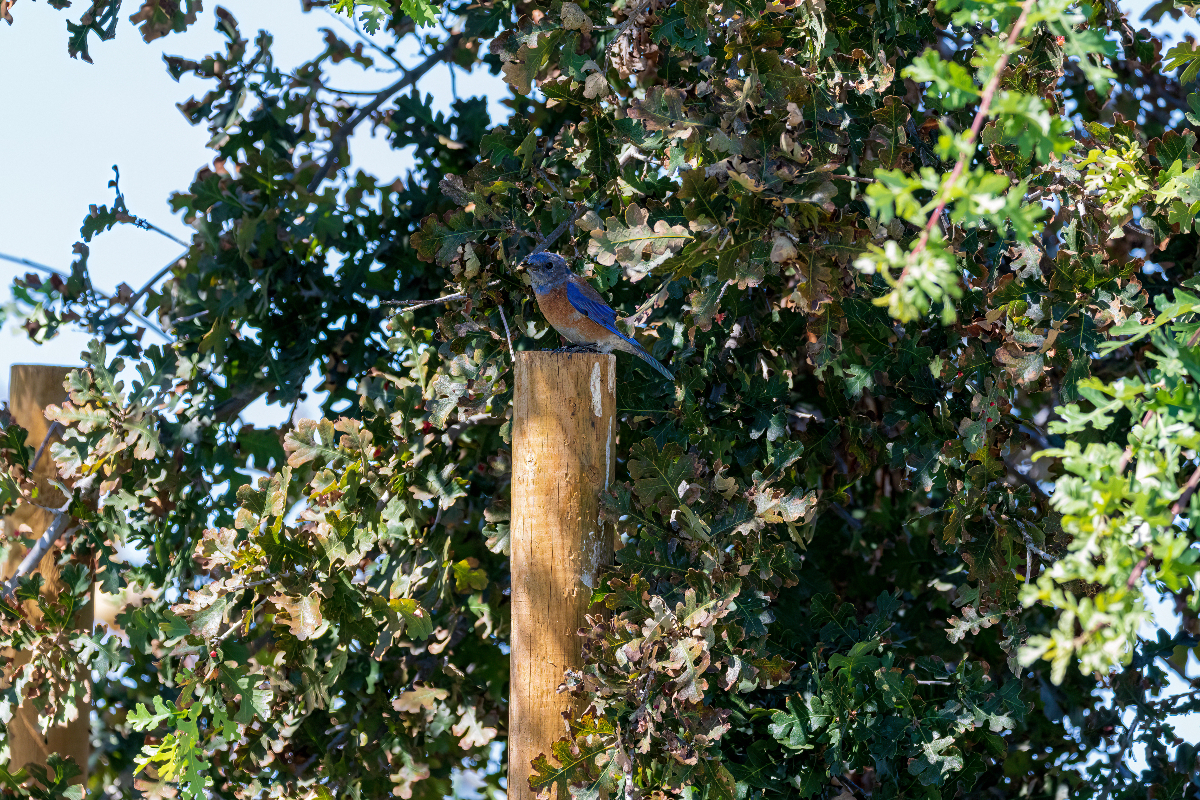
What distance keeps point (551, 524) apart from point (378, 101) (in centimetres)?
166

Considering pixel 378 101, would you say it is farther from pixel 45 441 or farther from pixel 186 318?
pixel 45 441

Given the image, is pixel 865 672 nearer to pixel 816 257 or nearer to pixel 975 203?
pixel 816 257

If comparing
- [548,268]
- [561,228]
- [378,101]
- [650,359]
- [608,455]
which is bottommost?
[608,455]

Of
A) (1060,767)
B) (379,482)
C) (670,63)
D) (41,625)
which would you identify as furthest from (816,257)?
(41,625)

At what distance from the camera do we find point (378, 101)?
2883 millimetres

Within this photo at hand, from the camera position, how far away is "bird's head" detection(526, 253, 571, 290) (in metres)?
2.04

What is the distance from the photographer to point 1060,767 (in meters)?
2.60

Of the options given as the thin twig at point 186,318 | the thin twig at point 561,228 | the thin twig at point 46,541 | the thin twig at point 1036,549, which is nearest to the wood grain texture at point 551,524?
the thin twig at point 561,228

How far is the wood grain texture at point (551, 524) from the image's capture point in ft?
6.04

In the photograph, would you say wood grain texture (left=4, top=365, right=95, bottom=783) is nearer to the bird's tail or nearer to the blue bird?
the blue bird

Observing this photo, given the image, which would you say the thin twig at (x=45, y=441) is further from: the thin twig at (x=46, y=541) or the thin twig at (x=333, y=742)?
the thin twig at (x=333, y=742)

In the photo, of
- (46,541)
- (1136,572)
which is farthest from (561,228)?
(46,541)

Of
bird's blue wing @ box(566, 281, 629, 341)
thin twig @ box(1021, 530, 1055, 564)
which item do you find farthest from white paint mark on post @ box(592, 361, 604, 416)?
thin twig @ box(1021, 530, 1055, 564)

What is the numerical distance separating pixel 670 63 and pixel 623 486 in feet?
3.26
